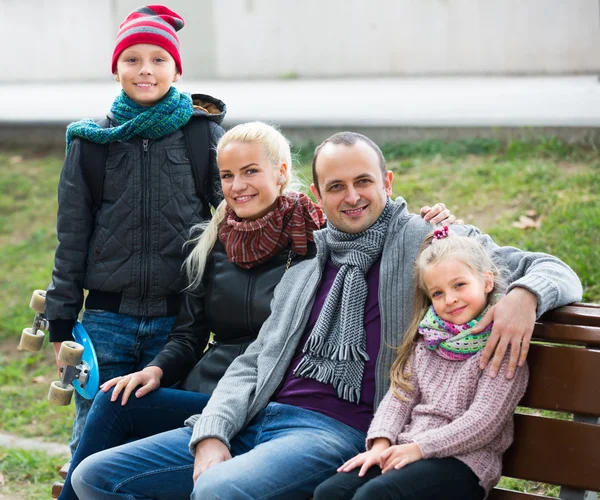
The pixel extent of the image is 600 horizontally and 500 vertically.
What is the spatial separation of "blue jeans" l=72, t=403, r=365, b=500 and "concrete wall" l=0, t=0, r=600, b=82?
28.8 ft

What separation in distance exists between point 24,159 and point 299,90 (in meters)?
3.50

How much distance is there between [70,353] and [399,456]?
5.00ft

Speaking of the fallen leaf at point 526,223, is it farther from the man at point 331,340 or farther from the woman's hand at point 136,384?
the woman's hand at point 136,384

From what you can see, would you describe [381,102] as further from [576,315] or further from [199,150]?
[576,315]

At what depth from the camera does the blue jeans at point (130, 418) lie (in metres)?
3.36

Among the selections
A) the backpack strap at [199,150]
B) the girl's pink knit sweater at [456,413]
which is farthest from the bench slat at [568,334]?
the backpack strap at [199,150]

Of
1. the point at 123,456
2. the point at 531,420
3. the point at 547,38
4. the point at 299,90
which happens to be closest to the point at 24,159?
the point at 299,90

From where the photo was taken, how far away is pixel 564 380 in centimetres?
298

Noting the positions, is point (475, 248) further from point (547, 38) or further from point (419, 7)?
point (419, 7)

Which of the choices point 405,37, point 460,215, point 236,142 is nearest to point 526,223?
point 460,215

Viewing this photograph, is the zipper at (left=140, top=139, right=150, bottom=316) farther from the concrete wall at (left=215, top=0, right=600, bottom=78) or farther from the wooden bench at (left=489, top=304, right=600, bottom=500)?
the concrete wall at (left=215, top=0, right=600, bottom=78)

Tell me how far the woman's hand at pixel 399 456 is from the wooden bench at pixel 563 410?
43 cm

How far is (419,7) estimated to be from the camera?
11.8 meters

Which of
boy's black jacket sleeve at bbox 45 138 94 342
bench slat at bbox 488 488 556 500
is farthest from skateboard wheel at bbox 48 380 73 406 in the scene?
bench slat at bbox 488 488 556 500
